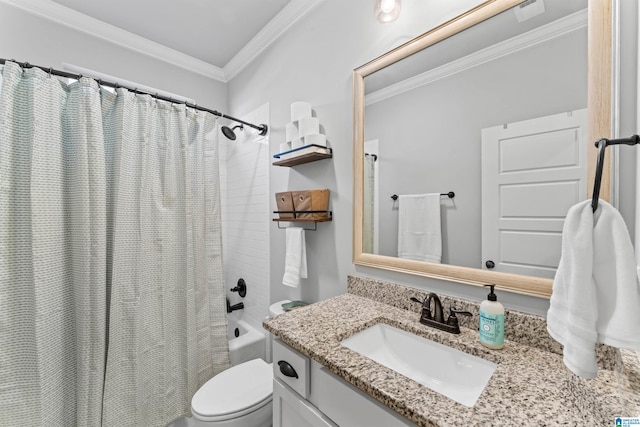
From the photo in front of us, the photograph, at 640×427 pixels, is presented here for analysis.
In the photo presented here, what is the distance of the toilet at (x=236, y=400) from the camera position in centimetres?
117

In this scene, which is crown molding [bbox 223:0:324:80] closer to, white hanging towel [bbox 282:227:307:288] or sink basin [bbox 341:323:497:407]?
white hanging towel [bbox 282:227:307:288]

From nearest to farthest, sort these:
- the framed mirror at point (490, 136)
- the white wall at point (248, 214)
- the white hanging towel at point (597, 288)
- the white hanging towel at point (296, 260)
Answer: the white hanging towel at point (597, 288) → the framed mirror at point (490, 136) → the white hanging towel at point (296, 260) → the white wall at point (248, 214)

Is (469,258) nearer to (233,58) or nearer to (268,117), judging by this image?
(268,117)

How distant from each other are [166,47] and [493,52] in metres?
2.38

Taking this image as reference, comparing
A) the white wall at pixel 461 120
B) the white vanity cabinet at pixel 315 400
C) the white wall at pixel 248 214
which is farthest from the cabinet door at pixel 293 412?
the white wall at pixel 248 214

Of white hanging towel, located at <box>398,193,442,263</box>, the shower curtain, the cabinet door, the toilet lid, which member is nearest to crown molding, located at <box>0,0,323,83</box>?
the shower curtain

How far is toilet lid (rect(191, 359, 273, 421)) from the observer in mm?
1188

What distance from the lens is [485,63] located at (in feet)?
3.15

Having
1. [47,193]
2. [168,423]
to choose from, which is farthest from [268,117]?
[168,423]

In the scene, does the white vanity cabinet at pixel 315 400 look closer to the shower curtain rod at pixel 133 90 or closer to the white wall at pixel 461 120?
the white wall at pixel 461 120

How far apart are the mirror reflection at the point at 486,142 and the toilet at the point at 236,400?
0.92 metres

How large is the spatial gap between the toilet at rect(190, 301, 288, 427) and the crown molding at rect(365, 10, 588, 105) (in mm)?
1567

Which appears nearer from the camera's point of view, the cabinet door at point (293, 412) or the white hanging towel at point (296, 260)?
the cabinet door at point (293, 412)

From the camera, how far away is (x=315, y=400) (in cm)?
82
